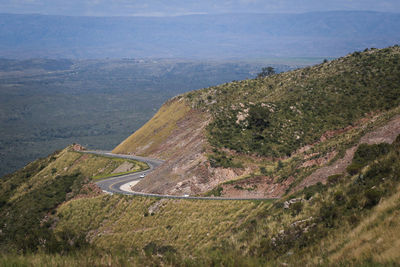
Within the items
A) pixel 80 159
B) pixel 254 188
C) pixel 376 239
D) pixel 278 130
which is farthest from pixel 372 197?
pixel 80 159

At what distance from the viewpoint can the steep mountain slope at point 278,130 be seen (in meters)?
39.8

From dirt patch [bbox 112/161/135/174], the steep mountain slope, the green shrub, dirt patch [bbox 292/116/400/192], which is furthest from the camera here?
dirt patch [bbox 112/161/135/174]

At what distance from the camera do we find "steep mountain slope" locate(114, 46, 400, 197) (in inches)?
1565

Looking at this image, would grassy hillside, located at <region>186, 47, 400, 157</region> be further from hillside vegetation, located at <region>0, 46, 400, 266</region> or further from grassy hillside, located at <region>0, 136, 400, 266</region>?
grassy hillside, located at <region>0, 136, 400, 266</region>

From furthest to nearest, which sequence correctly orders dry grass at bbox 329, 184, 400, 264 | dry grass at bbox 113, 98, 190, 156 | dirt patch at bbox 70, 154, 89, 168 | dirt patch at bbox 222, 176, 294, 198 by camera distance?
dry grass at bbox 113, 98, 190, 156 → dirt patch at bbox 70, 154, 89, 168 → dirt patch at bbox 222, 176, 294, 198 → dry grass at bbox 329, 184, 400, 264

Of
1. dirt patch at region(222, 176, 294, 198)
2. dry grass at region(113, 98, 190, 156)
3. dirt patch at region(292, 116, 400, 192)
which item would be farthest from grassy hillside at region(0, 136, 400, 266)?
dry grass at region(113, 98, 190, 156)

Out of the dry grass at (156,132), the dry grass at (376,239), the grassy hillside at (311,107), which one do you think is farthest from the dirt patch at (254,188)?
the dry grass at (156,132)

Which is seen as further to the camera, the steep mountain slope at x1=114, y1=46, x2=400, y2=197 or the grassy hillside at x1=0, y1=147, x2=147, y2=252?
the grassy hillside at x1=0, y1=147, x2=147, y2=252

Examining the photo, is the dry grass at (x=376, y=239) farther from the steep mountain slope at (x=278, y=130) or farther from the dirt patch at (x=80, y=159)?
the dirt patch at (x=80, y=159)

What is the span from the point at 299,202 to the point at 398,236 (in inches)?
406

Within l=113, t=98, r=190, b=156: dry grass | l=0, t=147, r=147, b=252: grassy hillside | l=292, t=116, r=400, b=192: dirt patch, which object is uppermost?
l=292, t=116, r=400, b=192: dirt patch

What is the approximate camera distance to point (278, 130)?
58188mm

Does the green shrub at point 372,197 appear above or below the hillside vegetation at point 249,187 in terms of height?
above

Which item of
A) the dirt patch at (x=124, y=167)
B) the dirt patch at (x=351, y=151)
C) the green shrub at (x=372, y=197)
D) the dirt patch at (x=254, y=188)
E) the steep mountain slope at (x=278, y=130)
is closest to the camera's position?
the green shrub at (x=372, y=197)
